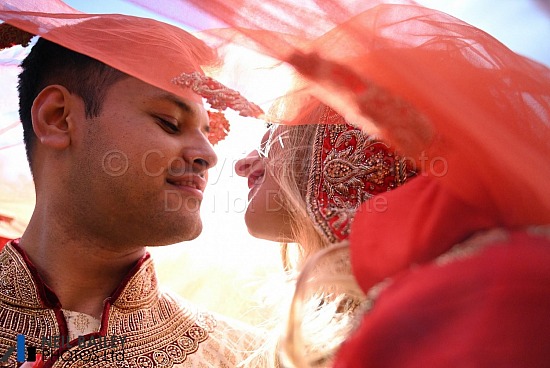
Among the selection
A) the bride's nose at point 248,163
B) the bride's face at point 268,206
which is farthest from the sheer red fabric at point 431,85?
the bride's nose at point 248,163

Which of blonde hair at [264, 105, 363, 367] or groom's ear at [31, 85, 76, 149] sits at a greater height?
groom's ear at [31, 85, 76, 149]

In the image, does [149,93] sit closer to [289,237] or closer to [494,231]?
[289,237]

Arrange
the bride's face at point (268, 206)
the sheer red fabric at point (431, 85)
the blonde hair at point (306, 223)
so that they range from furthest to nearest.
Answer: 1. the bride's face at point (268, 206)
2. the blonde hair at point (306, 223)
3. the sheer red fabric at point (431, 85)

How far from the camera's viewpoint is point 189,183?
5.68ft

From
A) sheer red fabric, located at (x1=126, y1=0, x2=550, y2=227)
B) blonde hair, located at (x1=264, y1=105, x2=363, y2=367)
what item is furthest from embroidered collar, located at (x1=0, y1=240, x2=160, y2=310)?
sheer red fabric, located at (x1=126, y1=0, x2=550, y2=227)

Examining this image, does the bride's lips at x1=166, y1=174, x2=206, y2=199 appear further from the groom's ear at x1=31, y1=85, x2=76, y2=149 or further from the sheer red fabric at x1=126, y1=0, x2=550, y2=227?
the sheer red fabric at x1=126, y1=0, x2=550, y2=227

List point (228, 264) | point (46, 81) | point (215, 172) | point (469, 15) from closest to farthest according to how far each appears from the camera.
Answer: point (469, 15) < point (46, 81) < point (215, 172) < point (228, 264)

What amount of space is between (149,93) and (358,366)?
4.30 ft

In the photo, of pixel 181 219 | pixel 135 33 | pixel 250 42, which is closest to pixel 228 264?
pixel 181 219

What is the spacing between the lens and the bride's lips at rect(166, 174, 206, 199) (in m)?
1.71

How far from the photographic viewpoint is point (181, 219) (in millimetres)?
1708

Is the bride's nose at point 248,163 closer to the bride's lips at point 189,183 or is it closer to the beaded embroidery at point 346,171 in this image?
the bride's lips at point 189,183

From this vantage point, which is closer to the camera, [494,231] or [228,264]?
[494,231]

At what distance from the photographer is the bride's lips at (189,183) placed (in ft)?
5.60
